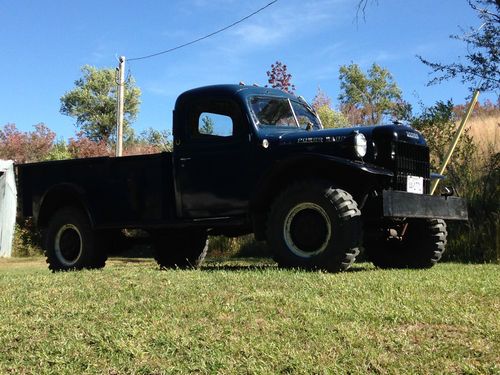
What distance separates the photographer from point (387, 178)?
6629mm

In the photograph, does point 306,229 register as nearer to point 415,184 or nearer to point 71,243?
point 415,184

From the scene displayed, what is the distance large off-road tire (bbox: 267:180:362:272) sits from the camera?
6.10 metres

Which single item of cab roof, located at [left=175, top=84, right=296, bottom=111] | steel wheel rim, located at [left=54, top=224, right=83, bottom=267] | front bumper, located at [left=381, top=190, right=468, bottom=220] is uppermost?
cab roof, located at [left=175, top=84, right=296, bottom=111]

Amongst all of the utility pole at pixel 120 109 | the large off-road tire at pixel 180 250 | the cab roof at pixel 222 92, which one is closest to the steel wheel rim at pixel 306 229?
the cab roof at pixel 222 92

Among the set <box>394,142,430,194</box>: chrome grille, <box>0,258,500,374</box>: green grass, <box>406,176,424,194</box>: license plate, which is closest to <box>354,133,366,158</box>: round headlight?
<box>394,142,430,194</box>: chrome grille

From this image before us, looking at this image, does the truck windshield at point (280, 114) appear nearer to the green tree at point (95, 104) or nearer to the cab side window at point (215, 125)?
the cab side window at point (215, 125)

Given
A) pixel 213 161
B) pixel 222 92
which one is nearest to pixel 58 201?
pixel 213 161

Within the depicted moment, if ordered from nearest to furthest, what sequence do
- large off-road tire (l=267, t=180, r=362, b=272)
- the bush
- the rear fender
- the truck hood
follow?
large off-road tire (l=267, t=180, r=362, b=272)
the truck hood
the rear fender
the bush

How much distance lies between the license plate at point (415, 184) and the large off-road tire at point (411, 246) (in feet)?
1.80

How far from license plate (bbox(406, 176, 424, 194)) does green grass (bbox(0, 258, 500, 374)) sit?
4.89 feet

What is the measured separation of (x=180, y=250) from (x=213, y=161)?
2.32 m

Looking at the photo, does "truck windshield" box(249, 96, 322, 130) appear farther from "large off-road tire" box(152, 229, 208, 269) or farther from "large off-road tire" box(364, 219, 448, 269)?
"large off-road tire" box(152, 229, 208, 269)

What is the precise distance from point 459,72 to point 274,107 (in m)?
8.14

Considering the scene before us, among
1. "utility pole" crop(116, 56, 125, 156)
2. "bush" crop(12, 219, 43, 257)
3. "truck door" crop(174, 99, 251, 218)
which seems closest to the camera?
"truck door" crop(174, 99, 251, 218)
